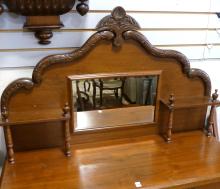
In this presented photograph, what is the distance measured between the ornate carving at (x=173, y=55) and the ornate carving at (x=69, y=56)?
11 cm

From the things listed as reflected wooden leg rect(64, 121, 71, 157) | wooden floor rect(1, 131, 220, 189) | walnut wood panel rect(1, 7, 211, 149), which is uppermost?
walnut wood panel rect(1, 7, 211, 149)

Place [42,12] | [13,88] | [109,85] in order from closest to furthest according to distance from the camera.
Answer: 1. [42,12]
2. [13,88]
3. [109,85]

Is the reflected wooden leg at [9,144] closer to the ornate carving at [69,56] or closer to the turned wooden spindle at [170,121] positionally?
the ornate carving at [69,56]

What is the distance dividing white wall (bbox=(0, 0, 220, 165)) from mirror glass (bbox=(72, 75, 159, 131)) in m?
0.20

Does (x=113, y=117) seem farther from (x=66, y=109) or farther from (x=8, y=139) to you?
(x=8, y=139)

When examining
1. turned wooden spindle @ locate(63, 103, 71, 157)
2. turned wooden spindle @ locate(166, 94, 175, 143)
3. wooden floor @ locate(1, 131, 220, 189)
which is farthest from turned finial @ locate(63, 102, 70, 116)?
turned wooden spindle @ locate(166, 94, 175, 143)

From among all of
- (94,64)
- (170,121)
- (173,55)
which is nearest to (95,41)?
(94,64)

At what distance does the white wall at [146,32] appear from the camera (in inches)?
45.8

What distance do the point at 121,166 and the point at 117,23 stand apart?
0.64m

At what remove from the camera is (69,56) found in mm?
1175

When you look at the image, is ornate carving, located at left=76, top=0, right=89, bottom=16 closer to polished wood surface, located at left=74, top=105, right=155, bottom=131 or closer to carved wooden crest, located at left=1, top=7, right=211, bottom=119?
carved wooden crest, located at left=1, top=7, right=211, bottom=119

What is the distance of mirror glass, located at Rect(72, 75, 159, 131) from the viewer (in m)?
1.28

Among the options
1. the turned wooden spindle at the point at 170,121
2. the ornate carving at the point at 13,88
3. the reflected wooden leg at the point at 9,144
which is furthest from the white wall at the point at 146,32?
the turned wooden spindle at the point at 170,121

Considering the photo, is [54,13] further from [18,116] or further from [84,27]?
[18,116]
